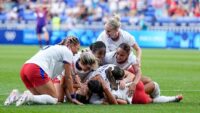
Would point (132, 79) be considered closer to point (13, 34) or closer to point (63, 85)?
point (63, 85)

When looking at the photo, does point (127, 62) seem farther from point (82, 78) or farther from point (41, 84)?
point (41, 84)

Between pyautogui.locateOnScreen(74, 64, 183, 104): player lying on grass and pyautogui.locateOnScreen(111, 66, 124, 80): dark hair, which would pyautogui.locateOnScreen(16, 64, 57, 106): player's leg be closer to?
pyautogui.locateOnScreen(74, 64, 183, 104): player lying on grass

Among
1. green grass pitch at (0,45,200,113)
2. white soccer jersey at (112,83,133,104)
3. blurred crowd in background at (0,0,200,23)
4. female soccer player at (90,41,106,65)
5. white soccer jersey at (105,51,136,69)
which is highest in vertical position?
blurred crowd in background at (0,0,200,23)

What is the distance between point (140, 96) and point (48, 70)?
1.75 metres

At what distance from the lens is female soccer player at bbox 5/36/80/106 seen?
12.1 meters

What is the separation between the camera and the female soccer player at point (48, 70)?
39.7ft

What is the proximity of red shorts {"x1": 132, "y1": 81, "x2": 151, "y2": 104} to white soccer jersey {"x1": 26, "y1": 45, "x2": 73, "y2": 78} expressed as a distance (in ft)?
4.73

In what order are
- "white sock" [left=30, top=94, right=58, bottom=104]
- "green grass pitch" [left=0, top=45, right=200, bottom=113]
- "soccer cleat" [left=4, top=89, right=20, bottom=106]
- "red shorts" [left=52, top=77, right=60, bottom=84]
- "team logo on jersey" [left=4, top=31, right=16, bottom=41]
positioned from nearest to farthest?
"green grass pitch" [left=0, top=45, right=200, bottom=113], "soccer cleat" [left=4, top=89, right=20, bottom=106], "white sock" [left=30, top=94, right=58, bottom=104], "red shorts" [left=52, top=77, right=60, bottom=84], "team logo on jersey" [left=4, top=31, right=16, bottom=41]

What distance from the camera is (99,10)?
45375 millimetres

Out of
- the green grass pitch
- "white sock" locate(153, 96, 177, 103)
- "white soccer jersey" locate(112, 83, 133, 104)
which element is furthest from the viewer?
"white sock" locate(153, 96, 177, 103)

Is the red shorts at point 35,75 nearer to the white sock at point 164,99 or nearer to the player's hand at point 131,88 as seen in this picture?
the player's hand at point 131,88

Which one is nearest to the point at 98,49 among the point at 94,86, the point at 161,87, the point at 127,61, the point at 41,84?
the point at 127,61

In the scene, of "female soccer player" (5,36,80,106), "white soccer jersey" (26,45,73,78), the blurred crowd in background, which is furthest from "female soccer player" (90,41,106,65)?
the blurred crowd in background

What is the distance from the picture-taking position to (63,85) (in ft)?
41.3
